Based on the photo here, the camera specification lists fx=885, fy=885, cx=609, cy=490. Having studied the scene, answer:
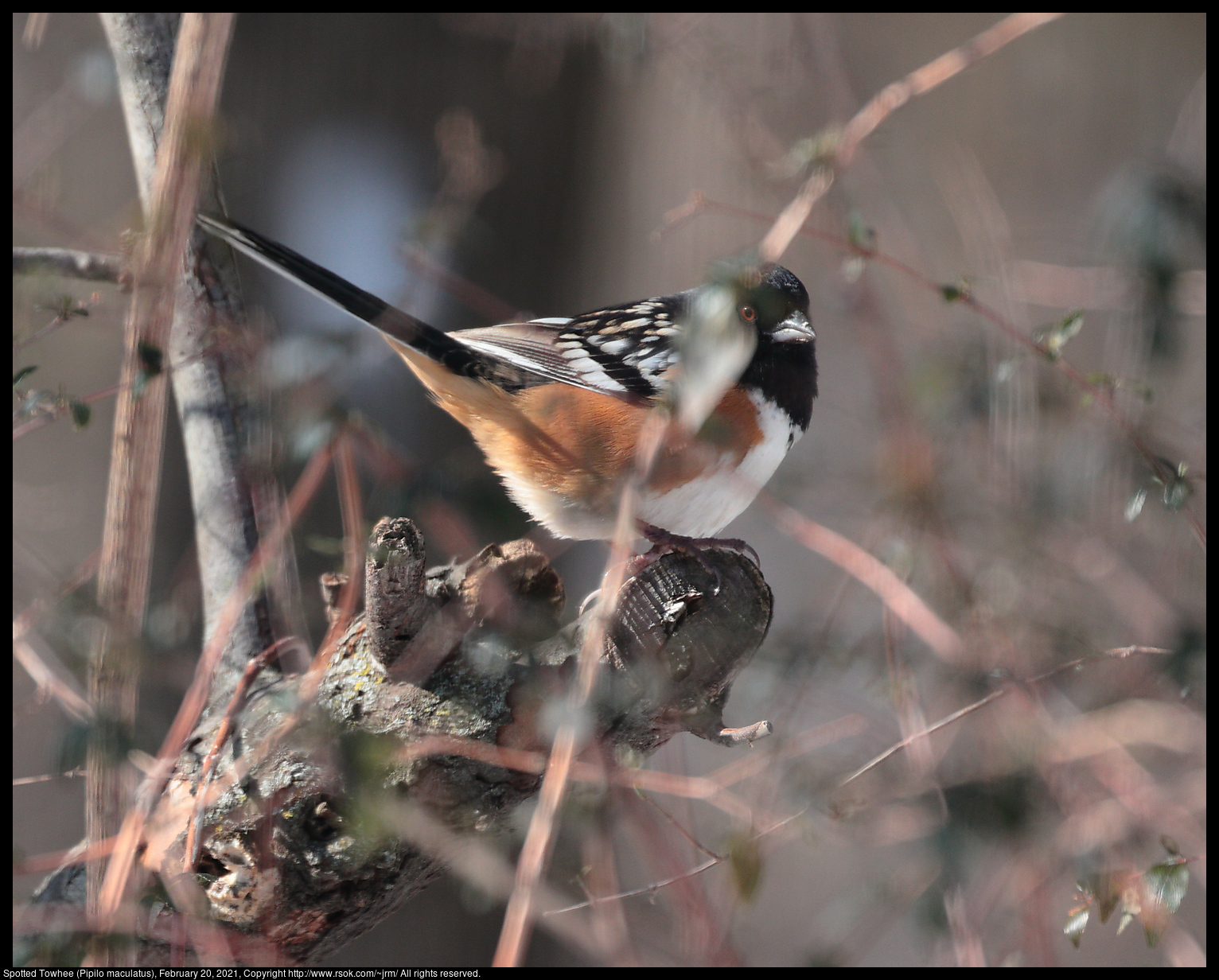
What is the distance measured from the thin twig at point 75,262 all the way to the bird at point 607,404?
0.31 metres

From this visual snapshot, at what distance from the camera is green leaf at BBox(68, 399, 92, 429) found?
3.16 feet

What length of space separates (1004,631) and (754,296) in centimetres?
68

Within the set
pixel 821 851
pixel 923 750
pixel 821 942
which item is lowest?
pixel 821 851

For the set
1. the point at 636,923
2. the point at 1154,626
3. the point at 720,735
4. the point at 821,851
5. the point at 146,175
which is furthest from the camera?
the point at 821,851

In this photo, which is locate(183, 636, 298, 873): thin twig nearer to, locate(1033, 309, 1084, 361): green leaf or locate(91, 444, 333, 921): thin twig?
locate(91, 444, 333, 921): thin twig

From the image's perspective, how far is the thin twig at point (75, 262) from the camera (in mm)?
1065

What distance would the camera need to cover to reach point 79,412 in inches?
38.0

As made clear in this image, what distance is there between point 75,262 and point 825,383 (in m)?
1.62

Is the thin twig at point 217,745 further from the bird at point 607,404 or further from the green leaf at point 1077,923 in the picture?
the green leaf at point 1077,923

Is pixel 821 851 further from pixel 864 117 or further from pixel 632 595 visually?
pixel 864 117

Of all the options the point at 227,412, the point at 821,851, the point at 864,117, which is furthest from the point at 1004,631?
the point at 821,851

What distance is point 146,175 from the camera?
116 centimetres

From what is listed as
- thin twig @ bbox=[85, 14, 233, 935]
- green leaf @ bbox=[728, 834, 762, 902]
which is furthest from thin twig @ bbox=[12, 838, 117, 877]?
green leaf @ bbox=[728, 834, 762, 902]

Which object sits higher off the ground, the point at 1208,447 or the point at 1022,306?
the point at 1022,306
